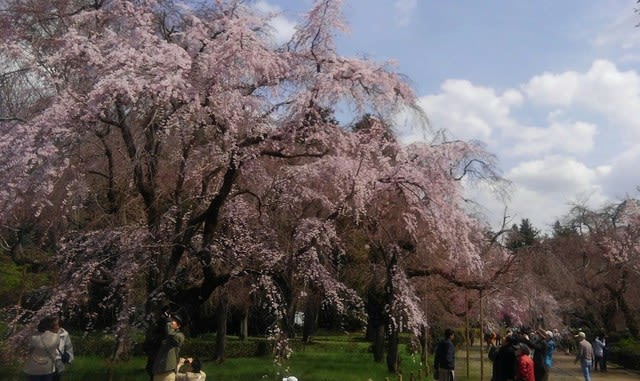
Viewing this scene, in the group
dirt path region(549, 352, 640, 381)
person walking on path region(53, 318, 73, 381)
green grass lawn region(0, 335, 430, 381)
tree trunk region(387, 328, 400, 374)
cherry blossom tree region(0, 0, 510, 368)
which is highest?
cherry blossom tree region(0, 0, 510, 368)

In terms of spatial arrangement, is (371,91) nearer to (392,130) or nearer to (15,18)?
(392,130)

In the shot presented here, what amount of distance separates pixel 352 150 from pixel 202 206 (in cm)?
310

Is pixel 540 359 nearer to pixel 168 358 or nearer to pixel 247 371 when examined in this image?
pixel 168 358

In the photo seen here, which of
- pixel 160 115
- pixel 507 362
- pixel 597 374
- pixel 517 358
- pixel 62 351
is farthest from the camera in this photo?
pixel 597 374

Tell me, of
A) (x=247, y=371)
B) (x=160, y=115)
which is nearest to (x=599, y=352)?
(x=247, y=371)

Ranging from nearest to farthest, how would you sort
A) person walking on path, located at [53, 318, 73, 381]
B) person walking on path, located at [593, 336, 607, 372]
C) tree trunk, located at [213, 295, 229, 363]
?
person walking on path, located at [53, 318, 73, 381] → tree trunk, located at [213, 295, 229, 363] → person walking on path, located at [593, 336, 607, 372]

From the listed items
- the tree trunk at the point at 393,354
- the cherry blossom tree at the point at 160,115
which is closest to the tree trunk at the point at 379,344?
the tree trunk at the point at 393,354

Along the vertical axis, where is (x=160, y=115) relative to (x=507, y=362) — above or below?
above

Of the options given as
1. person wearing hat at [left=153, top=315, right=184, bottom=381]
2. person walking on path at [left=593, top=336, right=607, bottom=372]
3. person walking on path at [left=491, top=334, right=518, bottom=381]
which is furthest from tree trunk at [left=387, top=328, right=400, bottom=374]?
person walking on path at [left=593, top=336, right=607, bottom=372]

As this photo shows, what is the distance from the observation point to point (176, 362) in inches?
329

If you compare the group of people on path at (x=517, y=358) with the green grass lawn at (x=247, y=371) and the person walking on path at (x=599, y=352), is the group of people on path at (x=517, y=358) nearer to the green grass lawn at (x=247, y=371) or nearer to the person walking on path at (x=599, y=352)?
the green grass lawn at (x=247, y=371)

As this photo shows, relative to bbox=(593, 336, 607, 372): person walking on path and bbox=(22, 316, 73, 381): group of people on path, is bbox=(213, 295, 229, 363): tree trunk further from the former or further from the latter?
bbox=(593, 336, 607, 372): person walking on path

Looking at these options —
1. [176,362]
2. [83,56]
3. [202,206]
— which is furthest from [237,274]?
[83,56]

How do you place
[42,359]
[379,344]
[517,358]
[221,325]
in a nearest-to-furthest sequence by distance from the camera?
[42,359] → [517,358] → [221,325] → [379,344]
